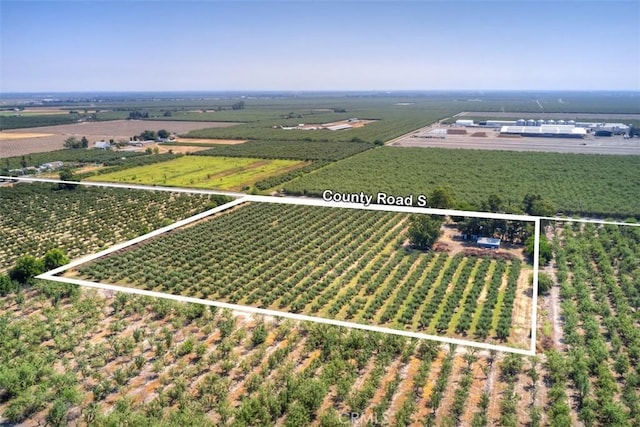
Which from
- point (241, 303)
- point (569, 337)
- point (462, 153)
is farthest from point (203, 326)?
point (462, 153)

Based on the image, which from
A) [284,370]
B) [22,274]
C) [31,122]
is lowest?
[284,370]

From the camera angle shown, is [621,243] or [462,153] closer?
[621,243]

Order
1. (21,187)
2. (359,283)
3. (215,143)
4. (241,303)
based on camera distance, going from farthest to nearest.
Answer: (215,143)
(21,187)
(359,283)
(241,303)

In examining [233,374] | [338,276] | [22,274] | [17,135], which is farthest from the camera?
[17,135]

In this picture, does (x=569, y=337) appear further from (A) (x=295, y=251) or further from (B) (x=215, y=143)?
(B) (x=215, y=143)

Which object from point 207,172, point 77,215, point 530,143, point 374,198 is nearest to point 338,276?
point 374,198

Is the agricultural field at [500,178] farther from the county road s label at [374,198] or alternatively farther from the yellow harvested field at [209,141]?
the yellow harvested field at [209,141]

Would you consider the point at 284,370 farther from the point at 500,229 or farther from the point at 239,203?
the point at 239,203

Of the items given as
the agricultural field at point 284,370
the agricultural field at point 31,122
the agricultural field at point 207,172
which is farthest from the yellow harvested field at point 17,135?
the agricultural field at point 284,370
